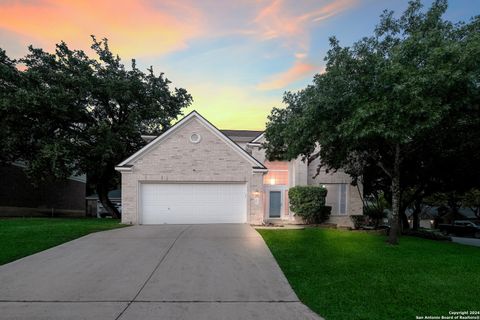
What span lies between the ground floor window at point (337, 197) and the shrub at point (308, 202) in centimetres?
232

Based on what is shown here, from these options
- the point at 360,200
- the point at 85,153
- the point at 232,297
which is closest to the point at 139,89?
the point at 85,153

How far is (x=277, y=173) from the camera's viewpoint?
68.8ft

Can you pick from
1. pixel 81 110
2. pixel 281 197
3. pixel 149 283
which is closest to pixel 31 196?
pixel 81 110

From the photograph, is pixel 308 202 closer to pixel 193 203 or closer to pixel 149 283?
pixel 193 203

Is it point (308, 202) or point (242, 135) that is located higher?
point (242, 135)

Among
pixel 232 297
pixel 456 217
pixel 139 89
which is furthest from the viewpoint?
pixel 456 217

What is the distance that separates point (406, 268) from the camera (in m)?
8.66

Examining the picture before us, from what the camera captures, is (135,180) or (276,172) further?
(276,172)

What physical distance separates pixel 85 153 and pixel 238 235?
12.9 metres

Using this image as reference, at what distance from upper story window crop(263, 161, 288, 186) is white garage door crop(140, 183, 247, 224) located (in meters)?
3.40

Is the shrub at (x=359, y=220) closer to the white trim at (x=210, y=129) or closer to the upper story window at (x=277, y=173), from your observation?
the upper story window at (x=277, y=173)

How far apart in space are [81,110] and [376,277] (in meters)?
19.7

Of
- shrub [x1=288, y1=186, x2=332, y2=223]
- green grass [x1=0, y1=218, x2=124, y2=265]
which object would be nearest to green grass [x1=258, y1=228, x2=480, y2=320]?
shrub [x1=288, y1=186, x2=332, y2=223]

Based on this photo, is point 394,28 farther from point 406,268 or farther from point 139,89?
point 139,89
